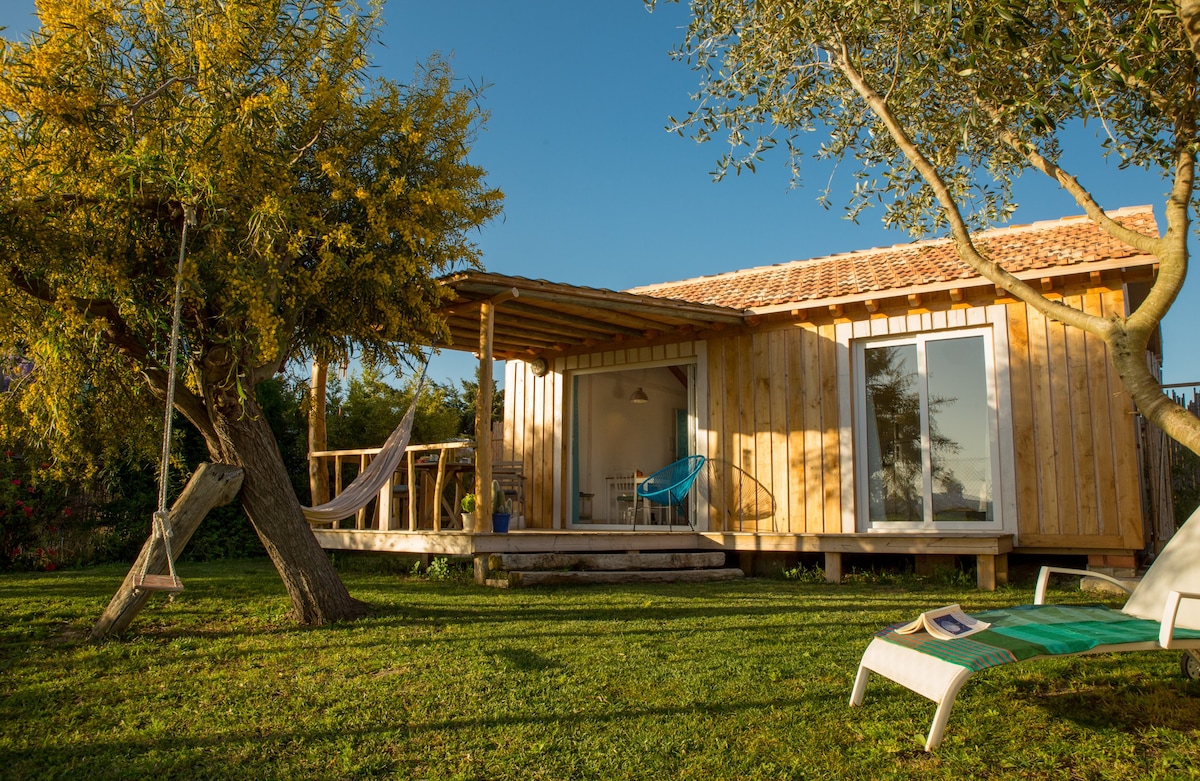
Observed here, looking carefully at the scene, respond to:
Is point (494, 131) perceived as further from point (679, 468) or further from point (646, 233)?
point (646, 233)

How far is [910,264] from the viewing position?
853 cm

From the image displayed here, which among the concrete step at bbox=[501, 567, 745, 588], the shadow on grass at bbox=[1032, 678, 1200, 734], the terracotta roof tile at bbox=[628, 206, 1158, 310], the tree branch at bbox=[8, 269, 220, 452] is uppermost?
the terracotta roof tile at bbox=[628, 206, 1158, 310]

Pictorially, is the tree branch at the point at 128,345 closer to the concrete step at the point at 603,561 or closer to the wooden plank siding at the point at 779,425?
the concrete step at the point at 603,561

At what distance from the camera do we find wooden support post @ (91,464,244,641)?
4.69 m

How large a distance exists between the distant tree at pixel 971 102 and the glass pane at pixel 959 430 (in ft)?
7.18

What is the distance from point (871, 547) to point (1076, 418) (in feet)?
6.50

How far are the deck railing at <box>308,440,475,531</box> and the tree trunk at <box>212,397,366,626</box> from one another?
1.99 m

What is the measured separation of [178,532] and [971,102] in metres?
5.28

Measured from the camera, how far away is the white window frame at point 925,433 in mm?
7371

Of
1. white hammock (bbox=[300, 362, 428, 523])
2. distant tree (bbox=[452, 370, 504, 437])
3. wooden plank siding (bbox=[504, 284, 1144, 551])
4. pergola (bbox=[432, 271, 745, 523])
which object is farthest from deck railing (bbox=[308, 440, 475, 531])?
distant tree (bbox=[452, 370, 504, 437])

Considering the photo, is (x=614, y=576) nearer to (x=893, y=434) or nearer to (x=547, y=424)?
(x=893, y=434)

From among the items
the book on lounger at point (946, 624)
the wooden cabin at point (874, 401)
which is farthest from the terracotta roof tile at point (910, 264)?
the book on lounger at point (946, 624)

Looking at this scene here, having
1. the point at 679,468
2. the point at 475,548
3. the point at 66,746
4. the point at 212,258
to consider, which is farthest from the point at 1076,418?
the point at 66,746

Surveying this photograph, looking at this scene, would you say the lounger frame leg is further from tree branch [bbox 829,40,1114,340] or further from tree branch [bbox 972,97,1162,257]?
tree branch [bbox 972,97,1162,257]
